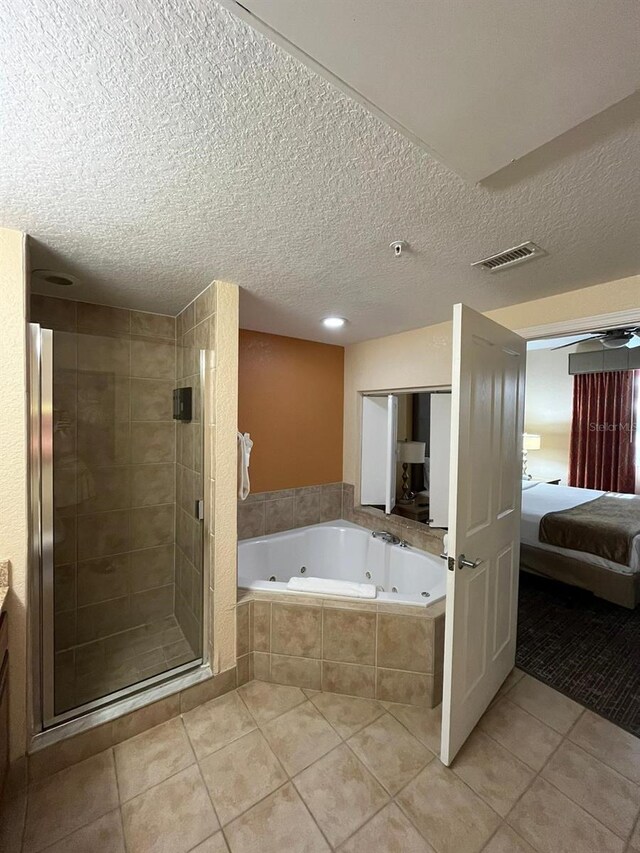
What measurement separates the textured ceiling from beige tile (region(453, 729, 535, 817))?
223cm

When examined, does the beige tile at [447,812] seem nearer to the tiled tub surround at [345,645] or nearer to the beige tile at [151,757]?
the tiled tub surround at [345,645]

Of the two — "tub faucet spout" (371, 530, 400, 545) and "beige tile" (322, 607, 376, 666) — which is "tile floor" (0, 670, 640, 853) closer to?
"beige tile" (322, 607, 376, 666)

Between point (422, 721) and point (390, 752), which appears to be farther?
point (422, 721)

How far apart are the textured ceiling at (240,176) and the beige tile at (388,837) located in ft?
7.33

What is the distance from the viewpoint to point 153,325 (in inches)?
101

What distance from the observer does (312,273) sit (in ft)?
5.80

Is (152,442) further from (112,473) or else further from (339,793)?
(339,793)

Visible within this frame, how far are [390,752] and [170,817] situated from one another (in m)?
0.93

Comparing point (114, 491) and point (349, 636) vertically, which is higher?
point (114, 491)

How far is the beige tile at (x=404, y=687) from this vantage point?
1889 mm

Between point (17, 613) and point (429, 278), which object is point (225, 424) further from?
point (429, 278)

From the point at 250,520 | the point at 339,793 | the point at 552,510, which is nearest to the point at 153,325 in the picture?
the point at 250,520

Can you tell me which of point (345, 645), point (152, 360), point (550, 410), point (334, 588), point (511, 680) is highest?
point (152, 360)

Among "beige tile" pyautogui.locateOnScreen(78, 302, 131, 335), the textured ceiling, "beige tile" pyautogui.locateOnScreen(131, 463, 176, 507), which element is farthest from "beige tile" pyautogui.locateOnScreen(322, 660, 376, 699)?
"beige tile" pyautogui.locateOnScreen(78, 302, 131, 335)
